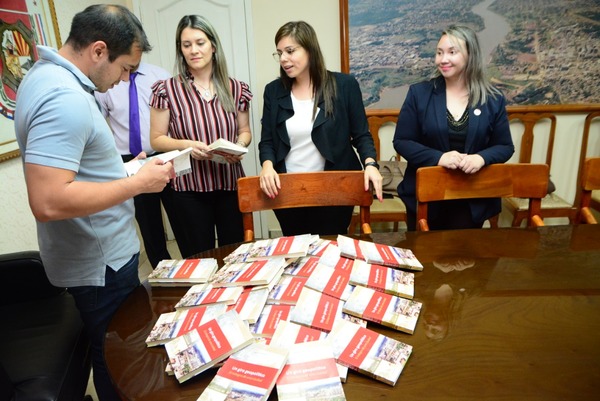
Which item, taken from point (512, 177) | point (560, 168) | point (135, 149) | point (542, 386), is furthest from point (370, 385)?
point (560, 168)

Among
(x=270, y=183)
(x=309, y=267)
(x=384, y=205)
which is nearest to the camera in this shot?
(x=309, y=267)

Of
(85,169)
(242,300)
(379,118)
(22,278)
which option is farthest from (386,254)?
(379,118)

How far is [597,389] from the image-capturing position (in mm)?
732

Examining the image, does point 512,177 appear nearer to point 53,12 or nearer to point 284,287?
point 284,287

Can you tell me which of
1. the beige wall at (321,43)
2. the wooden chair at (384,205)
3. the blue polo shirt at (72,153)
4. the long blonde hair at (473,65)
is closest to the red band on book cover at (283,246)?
the blue polo shirt at (72,153)

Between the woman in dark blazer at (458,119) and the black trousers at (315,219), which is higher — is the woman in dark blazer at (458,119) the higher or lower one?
the higher one

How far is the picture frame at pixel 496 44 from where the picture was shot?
9.28 feet

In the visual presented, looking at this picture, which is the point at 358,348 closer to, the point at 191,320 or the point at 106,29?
the point at 191,320

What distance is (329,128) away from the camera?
1.76 m

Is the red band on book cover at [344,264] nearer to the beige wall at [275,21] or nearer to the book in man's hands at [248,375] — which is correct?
the book in man's hands at [248,375]

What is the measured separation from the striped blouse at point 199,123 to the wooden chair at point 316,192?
369 millimetres

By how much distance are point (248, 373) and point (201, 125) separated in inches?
51.6

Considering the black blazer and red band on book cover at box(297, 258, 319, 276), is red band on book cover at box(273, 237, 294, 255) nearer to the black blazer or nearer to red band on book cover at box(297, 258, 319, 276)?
red band on book cover at box(297, 258, 319, 276)

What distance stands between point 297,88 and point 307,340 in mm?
1245
